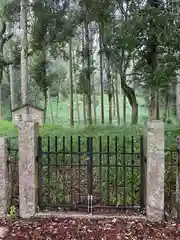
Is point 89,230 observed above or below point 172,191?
below

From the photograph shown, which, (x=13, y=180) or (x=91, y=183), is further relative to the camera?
(x=13, y=180)

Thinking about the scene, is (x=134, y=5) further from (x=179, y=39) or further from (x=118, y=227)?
(x=118, y=227)

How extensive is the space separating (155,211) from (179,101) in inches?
376

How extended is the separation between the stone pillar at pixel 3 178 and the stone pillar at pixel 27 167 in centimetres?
25

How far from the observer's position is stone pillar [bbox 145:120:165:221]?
407 cm

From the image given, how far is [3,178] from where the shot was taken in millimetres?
4324

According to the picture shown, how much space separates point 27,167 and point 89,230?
1.27m

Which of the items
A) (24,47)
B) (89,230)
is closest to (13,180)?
(89,230)

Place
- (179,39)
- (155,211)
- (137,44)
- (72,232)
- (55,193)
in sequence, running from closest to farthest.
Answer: (72,232)
(155,211)
(55,193)
(179,39)
(137,44)

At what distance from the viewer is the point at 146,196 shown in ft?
13.9

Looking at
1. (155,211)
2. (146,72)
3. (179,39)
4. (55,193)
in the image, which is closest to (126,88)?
(146,72)

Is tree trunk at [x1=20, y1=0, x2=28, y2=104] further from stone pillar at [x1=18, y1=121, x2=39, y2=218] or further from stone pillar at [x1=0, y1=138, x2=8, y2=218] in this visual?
stone pillar at [x1=18, y1=121, x2=39, y2=218]

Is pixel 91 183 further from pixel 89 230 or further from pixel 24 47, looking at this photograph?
pixel 24 47

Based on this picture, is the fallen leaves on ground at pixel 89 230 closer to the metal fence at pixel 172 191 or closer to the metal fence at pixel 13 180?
the metal fence at pixel 172 191
